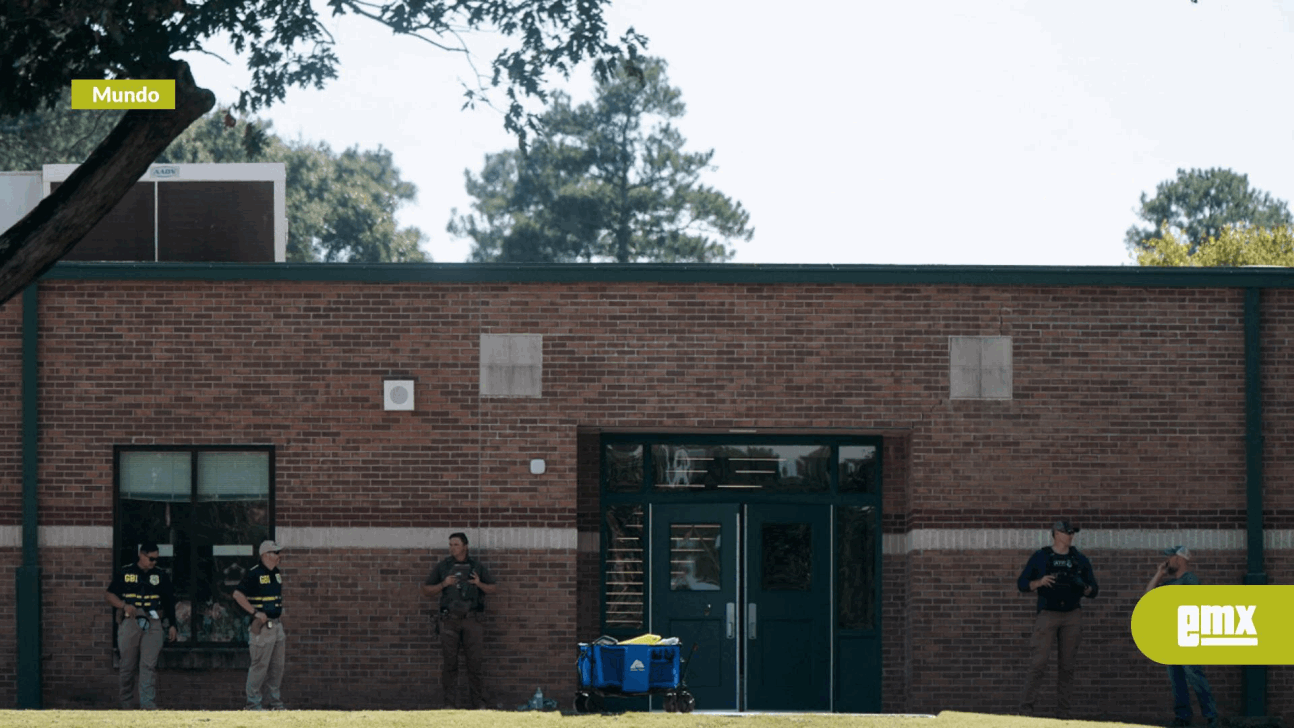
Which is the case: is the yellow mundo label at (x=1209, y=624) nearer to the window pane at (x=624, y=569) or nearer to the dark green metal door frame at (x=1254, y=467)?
the dark green metal door frame at (x=1254, y=467)

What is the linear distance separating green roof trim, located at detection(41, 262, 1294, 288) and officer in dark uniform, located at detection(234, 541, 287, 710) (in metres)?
3.02

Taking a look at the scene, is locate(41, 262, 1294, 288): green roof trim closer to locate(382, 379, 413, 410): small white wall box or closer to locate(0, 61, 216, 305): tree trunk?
locate(382, 379, 413, 410): small white wall box

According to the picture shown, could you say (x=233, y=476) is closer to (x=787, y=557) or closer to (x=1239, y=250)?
(x=787, y=557)

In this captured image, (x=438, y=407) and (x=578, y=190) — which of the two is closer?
(x=438, y=407)

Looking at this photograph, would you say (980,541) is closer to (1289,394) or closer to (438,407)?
(1289,394)

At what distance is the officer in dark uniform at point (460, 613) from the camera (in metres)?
18.3

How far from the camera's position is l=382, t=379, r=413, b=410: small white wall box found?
18844 millimetres

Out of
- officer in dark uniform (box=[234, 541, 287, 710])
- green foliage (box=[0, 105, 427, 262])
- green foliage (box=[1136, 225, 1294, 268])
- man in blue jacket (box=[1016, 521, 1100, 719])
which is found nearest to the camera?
officer in dark uniform (box=[234, 541, 287, 710])

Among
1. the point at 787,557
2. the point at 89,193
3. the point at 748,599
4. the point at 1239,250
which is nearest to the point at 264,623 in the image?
the point at 748,599

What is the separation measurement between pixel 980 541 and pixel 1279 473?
11.1 ft

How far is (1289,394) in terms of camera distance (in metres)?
19.2

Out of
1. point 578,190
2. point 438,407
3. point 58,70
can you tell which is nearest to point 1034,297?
point 438,407

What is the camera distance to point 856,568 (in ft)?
64.8

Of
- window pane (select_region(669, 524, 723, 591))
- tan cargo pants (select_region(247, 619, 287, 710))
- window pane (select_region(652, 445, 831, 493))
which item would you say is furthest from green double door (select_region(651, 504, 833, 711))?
tan cargo pants (select_region(247, 619, 287, 710))
